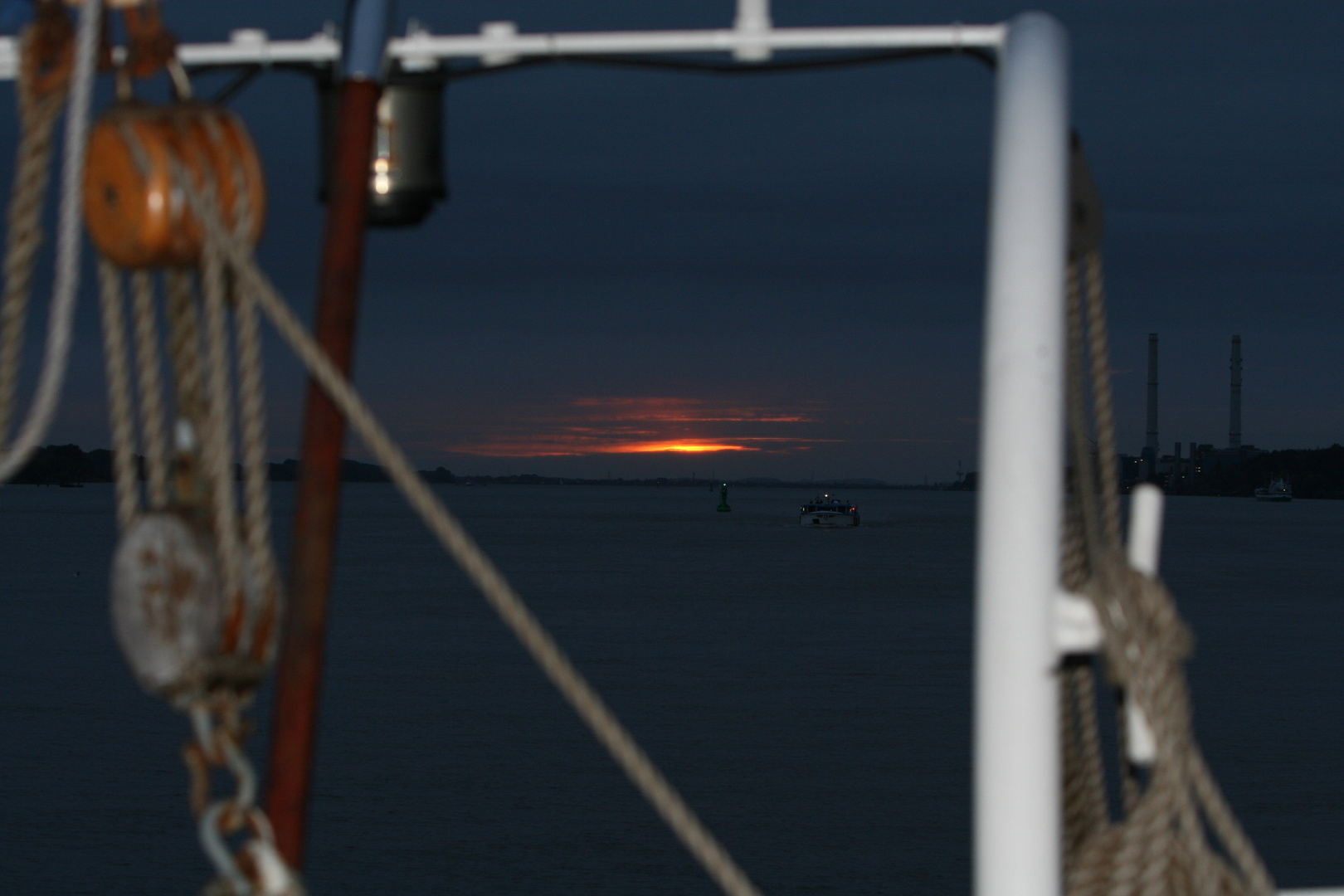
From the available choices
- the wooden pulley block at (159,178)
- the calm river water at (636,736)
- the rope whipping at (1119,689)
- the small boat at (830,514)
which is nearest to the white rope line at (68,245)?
the wooden pulley block at (159,178)

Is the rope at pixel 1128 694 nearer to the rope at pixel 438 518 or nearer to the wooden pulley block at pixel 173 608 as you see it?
the rope at pixel 438 518

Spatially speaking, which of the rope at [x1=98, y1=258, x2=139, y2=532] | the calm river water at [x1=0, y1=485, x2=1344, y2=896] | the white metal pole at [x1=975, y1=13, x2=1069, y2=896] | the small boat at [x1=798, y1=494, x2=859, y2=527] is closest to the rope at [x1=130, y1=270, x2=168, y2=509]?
the rope at [x1=98, y1=258, x2=139, y2=532]

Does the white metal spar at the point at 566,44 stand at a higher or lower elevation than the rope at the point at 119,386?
higher

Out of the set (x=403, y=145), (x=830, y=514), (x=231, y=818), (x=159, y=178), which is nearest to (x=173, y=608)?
(x=231, y=818)

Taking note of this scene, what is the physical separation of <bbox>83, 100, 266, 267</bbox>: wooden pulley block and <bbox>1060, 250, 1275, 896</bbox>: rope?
1.23 meters

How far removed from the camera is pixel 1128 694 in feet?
6.20

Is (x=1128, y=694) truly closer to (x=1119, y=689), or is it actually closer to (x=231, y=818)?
(x=1119, y=689)

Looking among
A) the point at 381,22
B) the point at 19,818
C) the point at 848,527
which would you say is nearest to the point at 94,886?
the point at 19,818

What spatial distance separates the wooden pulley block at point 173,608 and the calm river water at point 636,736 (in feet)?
59.8

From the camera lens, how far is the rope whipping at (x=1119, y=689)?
1858mm

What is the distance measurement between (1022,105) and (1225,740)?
2841 centimetres

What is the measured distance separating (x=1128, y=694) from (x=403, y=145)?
5.35 feet

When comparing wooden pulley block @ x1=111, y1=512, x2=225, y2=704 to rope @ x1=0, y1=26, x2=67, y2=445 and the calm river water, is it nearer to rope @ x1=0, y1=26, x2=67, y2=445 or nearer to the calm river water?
rope @ x1=0, y1=26, x2=67, y2=445

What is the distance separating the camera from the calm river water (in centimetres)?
2011
